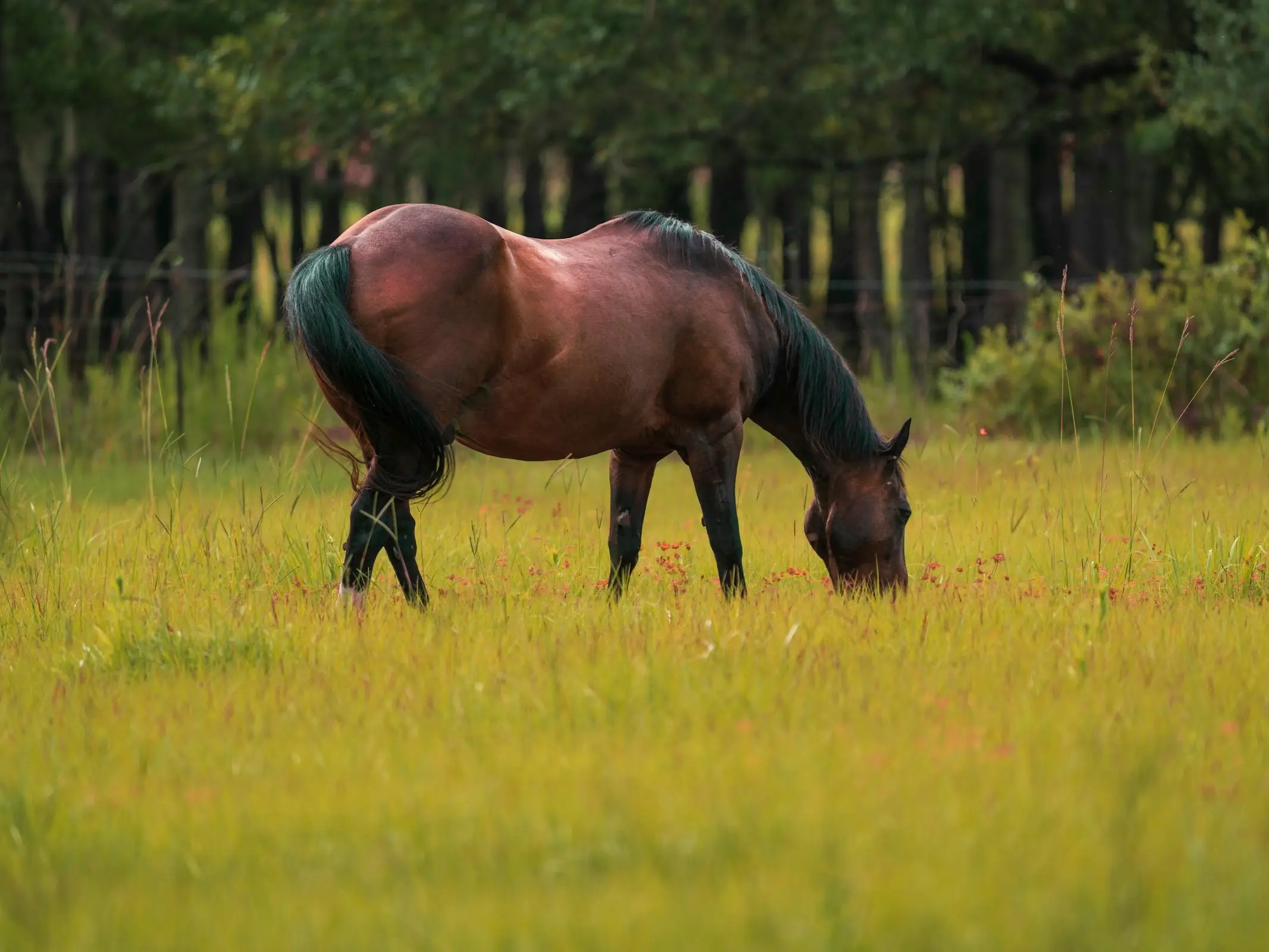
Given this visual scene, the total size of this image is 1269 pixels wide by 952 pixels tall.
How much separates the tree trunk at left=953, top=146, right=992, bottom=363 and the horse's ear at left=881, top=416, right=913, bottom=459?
48.0 feet

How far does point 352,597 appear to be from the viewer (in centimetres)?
566

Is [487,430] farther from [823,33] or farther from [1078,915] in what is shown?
[823,33]

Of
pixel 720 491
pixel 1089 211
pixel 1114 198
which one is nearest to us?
pixel 720 491

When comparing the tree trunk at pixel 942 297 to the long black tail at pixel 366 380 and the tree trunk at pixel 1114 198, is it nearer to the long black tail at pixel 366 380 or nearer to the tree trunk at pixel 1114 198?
the tree trunk at pixel 1114 198

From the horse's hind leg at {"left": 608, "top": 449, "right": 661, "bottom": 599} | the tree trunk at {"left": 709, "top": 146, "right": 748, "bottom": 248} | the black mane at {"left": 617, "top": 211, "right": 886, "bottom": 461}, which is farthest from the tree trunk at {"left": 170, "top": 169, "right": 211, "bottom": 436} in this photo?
the black mane at {"left": 617, "top": 211, "right": 886, "bottom": 461}

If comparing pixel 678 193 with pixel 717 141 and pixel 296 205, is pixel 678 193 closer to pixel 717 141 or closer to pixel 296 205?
pixel 717 141

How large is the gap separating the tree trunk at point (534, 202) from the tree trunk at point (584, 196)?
3401mm

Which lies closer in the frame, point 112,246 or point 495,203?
point 112,246

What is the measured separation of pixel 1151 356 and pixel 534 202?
15.5m

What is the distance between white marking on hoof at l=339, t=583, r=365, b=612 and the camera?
18.4ft

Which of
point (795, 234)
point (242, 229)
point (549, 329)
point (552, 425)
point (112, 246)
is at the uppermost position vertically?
point (242, 229)

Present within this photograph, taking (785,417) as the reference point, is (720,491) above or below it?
below

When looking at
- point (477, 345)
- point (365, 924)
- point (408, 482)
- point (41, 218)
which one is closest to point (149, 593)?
point (408, 482)

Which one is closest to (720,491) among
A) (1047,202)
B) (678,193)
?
(1047,202)
